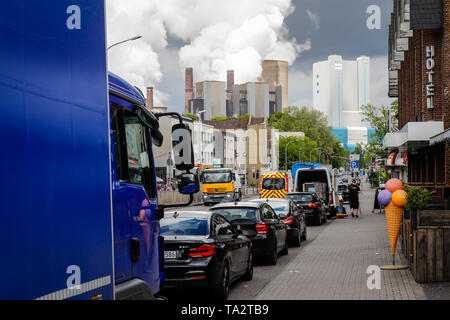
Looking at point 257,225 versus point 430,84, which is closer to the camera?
point 257,225

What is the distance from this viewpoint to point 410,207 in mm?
13156

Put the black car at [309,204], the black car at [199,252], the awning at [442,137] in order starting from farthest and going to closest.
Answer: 1. the black car at [309,204]
2. the awning at [442,137]
3. the black car at [199,252]

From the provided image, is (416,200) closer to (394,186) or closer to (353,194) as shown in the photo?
(394,186)

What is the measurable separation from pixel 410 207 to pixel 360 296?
352 centimetres

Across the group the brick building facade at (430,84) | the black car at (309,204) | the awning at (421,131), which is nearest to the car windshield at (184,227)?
the brick building facade at (430,84)

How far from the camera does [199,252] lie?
32.4 ft

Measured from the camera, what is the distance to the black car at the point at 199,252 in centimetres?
977

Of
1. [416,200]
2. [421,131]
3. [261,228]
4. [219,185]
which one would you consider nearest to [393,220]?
[416,200]

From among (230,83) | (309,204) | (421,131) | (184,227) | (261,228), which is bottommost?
(309,204)

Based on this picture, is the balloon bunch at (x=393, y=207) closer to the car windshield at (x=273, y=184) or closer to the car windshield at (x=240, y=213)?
the car windshield at (x=240, y=213)

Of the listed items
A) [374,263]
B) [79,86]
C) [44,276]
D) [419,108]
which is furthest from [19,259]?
[419,108]

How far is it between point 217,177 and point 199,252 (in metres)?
41.3

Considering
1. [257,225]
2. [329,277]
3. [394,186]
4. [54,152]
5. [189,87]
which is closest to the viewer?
[54,152]
